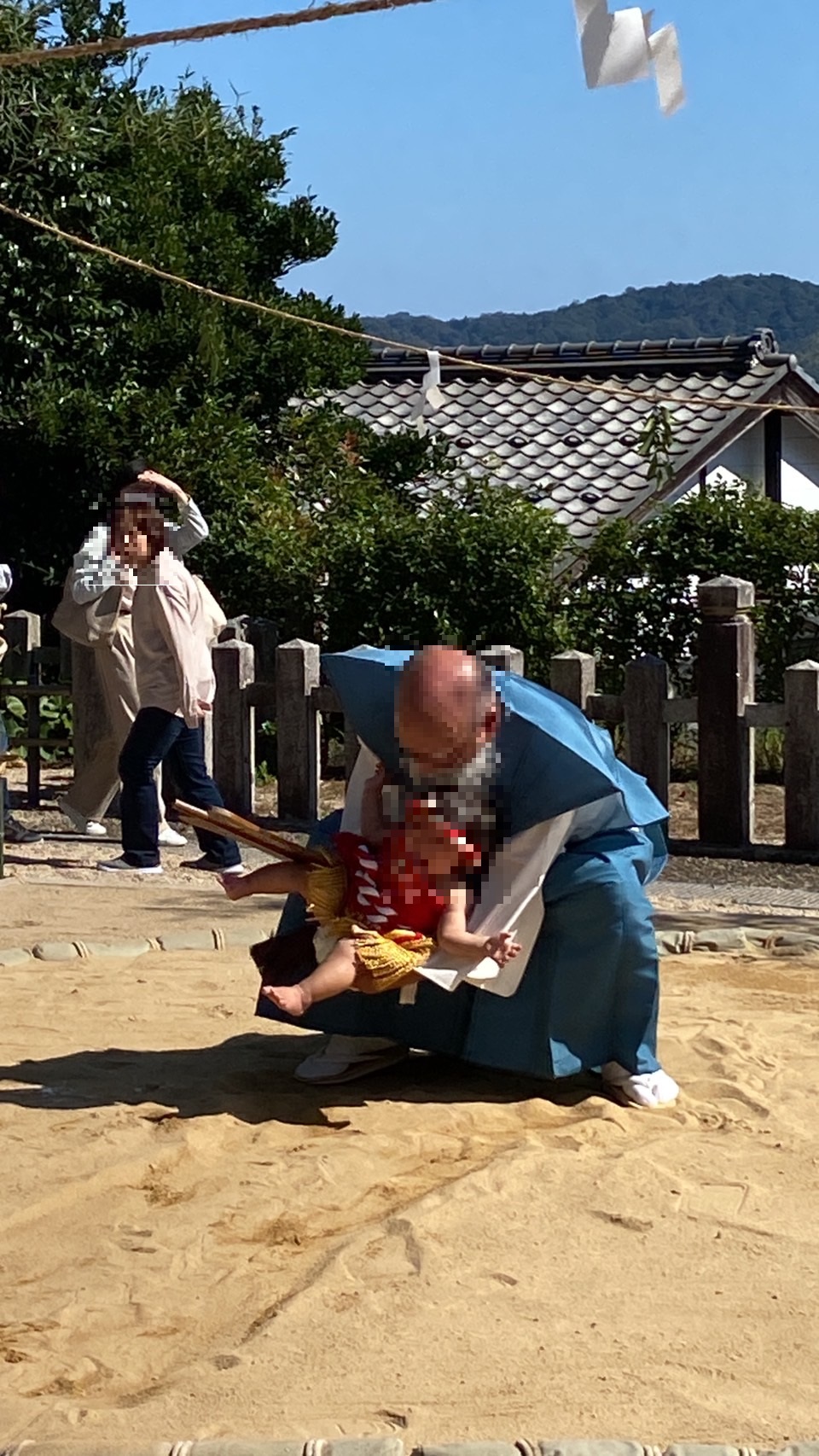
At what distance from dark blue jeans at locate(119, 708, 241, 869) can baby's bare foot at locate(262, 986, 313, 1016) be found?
12.4 ft

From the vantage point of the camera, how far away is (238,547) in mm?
12039

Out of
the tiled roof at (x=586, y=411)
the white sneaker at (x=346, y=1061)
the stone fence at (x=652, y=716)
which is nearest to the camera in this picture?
the white sneaker at (x=346, y=1061)

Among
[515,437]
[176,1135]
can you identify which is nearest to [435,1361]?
[176,1135]

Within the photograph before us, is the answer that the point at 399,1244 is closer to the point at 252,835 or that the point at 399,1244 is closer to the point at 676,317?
the point at 252,835

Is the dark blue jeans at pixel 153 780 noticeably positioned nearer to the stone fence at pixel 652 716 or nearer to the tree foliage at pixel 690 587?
the stone fence at pixel 652 716

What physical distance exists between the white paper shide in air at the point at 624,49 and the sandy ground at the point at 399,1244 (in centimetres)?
238

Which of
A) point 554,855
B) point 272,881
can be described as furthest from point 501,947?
point 272,881

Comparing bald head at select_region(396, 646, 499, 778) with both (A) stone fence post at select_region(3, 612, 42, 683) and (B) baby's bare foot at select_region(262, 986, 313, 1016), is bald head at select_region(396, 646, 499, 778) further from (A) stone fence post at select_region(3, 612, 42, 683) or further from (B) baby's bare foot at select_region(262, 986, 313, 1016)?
(A) stone fence post at select_region(3, 612, 42, 683)

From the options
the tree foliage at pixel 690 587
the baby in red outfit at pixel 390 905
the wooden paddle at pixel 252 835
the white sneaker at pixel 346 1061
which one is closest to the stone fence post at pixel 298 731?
the tree foliage at pixel 690 587

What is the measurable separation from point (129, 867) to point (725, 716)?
2791mm

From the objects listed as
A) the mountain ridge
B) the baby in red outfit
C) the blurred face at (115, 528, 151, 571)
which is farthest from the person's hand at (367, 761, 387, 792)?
the mountain ridge

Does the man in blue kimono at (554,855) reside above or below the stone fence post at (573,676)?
below

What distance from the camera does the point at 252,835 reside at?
495 cm

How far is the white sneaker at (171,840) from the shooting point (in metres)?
9.21
